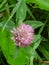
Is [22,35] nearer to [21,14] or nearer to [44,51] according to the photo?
[21,14]

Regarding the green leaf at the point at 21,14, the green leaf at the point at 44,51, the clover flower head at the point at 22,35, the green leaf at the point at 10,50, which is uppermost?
the green leaf at the point at 21,14

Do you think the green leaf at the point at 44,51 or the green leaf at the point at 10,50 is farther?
the green leaf at the point at 44,51

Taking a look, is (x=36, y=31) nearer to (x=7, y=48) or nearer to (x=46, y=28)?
(x=46, y=28)

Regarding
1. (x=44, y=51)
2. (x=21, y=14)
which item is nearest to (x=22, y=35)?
(x=21, y=14)

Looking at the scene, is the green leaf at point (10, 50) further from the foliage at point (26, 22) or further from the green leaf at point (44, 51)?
the green leaf at point (44, 51)

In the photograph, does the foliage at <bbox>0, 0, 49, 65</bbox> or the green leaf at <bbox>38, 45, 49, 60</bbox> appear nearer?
the foliage at <bbox>0, 0, 49, 65</bbox>

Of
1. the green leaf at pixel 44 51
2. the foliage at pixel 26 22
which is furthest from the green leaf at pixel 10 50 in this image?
the green leaf at pixel 44 51

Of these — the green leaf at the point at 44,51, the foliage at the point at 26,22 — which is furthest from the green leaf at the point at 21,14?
the green leaf at the point at 44,51

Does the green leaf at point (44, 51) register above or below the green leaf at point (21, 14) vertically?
below

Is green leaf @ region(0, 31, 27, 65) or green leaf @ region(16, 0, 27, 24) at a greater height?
green leaf @ region(16, 0, 27, 24)

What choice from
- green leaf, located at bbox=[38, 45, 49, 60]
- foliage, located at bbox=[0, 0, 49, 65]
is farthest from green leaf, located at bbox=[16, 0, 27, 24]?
green leaf, located at bbox=[38, 45, 49, 60]

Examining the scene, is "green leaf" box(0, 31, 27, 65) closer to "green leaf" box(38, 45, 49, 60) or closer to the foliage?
the foliage
